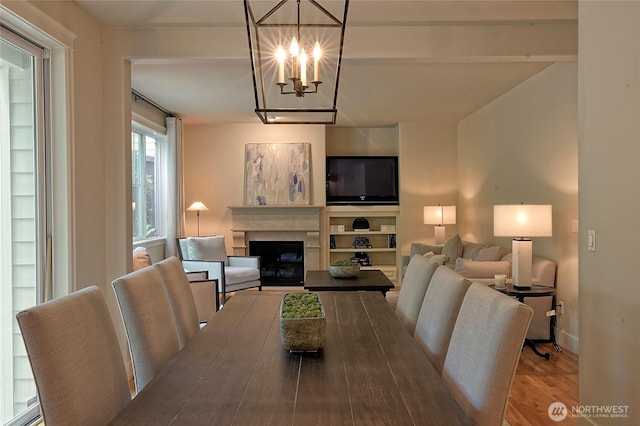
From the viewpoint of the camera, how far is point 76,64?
3092 millimetres

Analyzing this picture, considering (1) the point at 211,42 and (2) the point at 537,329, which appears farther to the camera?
(2) the point at 537,329

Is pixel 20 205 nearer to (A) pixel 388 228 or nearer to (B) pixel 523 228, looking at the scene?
(B) pixel 523 228

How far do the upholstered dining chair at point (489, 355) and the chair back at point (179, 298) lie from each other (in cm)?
132

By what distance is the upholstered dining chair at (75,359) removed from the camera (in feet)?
4.05

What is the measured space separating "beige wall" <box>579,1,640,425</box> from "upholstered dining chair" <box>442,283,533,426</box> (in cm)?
104

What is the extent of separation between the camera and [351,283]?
146 inches

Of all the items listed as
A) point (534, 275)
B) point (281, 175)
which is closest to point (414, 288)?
point (534, 275)

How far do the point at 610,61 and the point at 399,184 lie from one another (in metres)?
5.36

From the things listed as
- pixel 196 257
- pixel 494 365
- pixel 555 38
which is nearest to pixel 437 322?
pixel 494 365

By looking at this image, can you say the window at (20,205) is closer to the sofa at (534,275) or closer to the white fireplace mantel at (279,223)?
the sofa at (534,275)

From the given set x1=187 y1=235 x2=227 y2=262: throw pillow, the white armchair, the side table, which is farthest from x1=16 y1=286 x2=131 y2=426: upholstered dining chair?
x1=187 y1=235 x2=227 y2=262: throw pillow

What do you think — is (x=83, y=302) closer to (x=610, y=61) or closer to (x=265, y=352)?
(x=265, y=352)

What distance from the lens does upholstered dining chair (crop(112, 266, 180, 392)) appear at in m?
1.84

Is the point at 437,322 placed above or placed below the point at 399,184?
below
